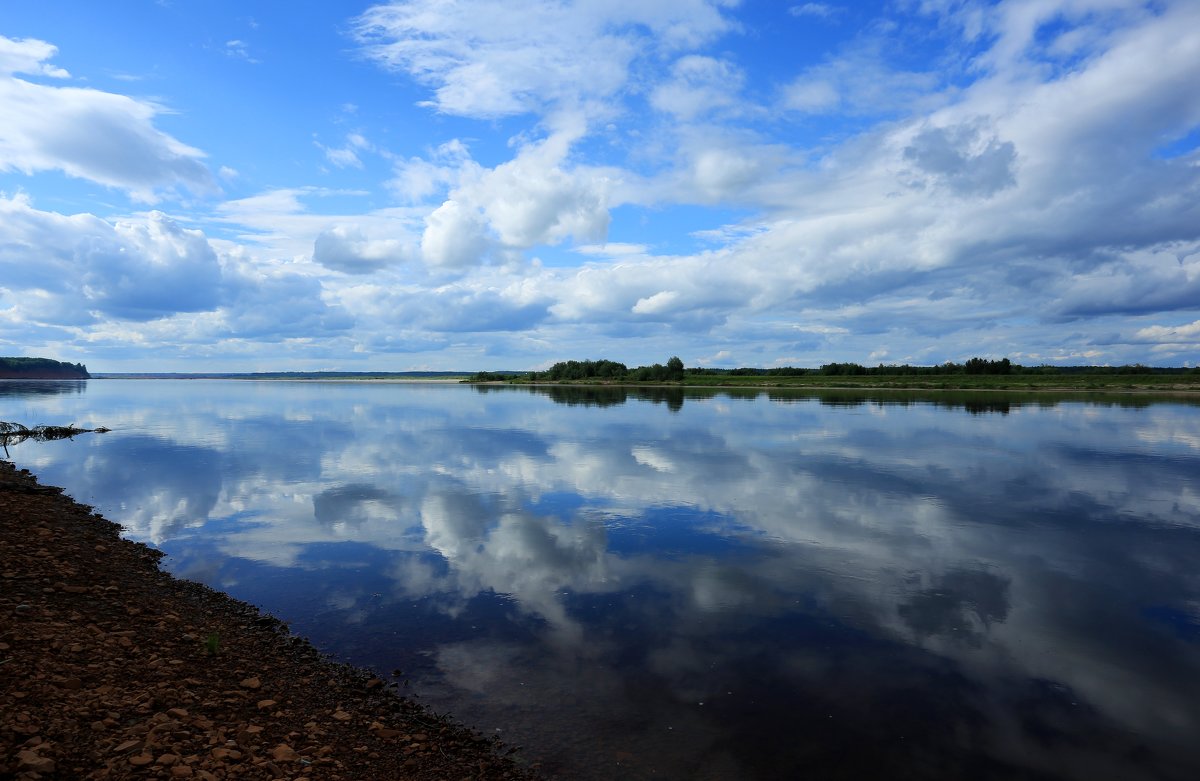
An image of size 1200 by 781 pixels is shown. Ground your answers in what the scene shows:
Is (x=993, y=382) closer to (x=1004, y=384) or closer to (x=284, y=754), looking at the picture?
(x=1004, y=384)

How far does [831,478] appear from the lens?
2783cm

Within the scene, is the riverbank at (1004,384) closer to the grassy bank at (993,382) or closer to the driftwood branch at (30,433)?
the grassy bank at (993,382)

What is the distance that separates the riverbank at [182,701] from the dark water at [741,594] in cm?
87

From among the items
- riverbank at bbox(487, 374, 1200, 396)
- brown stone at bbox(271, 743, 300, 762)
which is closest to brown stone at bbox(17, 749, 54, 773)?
brown stone at bbox(271, 743, 300, 762)

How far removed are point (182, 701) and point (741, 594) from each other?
10.2 metres

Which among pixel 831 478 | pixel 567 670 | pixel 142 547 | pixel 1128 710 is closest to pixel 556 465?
pixel 831 478

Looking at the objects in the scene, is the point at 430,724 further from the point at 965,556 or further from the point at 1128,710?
the point at 965,556

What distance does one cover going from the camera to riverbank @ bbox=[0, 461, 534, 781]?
6656 millimetres

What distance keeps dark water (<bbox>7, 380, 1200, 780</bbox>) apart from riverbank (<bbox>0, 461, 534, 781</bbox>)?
2.85 feet

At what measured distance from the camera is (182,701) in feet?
26.2

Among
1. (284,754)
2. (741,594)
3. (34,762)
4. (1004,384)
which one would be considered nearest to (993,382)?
(1004,384)

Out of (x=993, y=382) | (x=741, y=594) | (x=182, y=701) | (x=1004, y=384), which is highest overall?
(x=993, y=382)

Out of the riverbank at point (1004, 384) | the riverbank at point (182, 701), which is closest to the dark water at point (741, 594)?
the riverbank at point (182, 701)

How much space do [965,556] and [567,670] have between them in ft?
39.7
